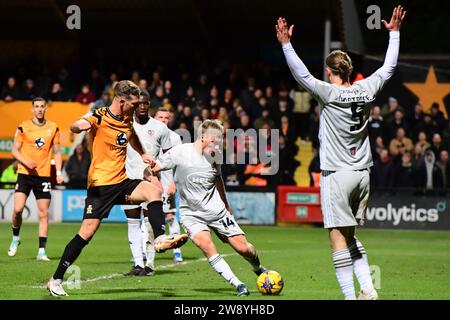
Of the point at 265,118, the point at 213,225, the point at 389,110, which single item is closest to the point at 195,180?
the point at 213,225

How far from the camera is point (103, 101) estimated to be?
2886cm

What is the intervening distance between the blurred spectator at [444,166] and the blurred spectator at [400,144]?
3.00 feet

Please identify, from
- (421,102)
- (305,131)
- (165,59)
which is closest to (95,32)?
(165,59)

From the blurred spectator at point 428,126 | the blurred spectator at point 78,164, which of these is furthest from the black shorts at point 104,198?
the blurred spectator at point 428,126

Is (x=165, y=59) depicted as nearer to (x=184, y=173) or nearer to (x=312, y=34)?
(x=312, y=34)

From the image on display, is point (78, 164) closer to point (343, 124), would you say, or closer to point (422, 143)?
point (422, 143)

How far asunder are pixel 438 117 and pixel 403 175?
9.45 feet

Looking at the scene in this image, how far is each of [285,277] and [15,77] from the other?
21.1 m

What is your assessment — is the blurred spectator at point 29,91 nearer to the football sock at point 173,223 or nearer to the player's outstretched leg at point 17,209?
the player's outstretched leg at point 17,209

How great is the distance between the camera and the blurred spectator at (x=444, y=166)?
25052mm

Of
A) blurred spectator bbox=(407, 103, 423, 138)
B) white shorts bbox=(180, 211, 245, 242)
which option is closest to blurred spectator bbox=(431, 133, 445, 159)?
blurred spectator bbox=(407, 103, 423, 138)

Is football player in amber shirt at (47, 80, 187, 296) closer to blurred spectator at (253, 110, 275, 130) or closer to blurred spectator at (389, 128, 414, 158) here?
blurred spectator at (253, 110, 275, 130)

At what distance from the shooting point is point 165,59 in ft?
113

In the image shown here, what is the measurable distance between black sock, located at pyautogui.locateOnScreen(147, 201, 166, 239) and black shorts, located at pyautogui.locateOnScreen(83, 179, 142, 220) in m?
1.57
